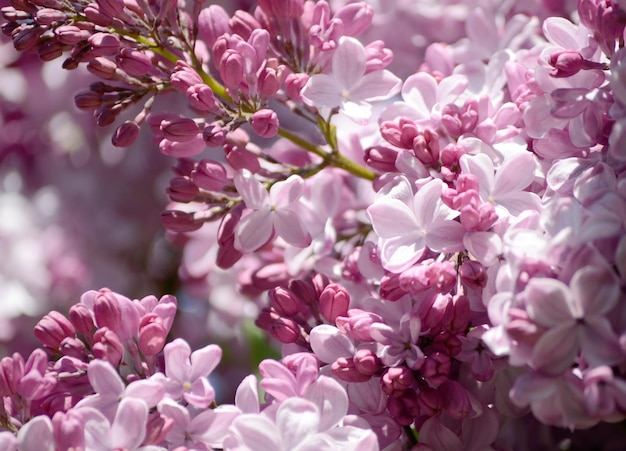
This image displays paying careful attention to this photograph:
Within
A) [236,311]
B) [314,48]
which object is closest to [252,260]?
[236,311]

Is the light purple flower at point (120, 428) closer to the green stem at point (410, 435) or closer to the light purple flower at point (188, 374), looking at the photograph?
the light purple flower at point (188, 374)

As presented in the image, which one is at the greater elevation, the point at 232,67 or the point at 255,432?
the point at 232,67

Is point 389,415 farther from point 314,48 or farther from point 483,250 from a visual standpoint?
point 314,48

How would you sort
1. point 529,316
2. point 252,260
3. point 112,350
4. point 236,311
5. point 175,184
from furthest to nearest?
1. point 236,311
2. point 252,260
3. point 175,184
4. point 112,350
5. point 529,316

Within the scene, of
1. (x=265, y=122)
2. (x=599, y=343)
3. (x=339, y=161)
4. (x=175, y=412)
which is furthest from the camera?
(x=339, y=161)

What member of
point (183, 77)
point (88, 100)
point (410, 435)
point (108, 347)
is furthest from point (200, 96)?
point (410, 435)

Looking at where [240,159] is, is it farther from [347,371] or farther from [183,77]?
[347,371]
